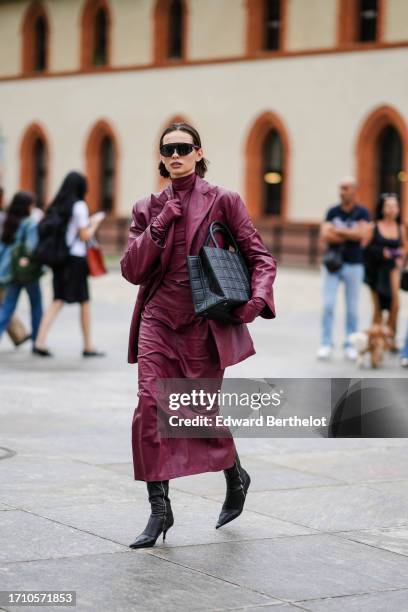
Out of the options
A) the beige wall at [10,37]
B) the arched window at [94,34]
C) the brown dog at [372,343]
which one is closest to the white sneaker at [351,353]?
the brown dog at [372,343]

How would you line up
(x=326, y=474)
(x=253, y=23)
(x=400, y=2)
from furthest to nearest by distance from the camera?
1. (x=253, y=23)
2. (x=400, y=2)
3. (x=326, y=474)

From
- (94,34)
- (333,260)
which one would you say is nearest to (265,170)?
(94,34)

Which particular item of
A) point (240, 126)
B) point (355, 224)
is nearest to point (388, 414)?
point (355, 224)

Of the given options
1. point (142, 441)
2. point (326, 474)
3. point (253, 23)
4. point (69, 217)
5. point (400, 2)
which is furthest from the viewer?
point (253, 23)

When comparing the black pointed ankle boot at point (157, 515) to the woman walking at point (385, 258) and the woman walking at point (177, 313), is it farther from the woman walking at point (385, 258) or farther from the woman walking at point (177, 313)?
the woman walking at point (385, 258)

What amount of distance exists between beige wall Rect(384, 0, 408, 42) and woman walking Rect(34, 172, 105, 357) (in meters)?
19.8

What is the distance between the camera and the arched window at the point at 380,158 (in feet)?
111

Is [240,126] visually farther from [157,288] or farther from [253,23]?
[157,288]

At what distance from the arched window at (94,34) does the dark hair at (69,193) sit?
27847mm

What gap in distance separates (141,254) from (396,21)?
27866 millimetres

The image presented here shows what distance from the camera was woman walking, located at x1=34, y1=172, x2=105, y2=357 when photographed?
582 inches

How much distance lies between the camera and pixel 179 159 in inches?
270

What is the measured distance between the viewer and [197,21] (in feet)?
127

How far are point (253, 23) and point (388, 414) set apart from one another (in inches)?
1108
